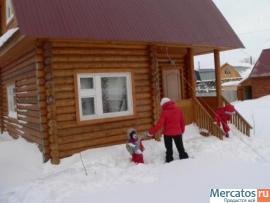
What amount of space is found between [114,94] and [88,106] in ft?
3.09

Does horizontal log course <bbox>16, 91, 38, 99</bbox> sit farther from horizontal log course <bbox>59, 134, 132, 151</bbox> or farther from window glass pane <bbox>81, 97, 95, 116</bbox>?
horizontal log course <bbox>59, 134, 132, 151</bbox>

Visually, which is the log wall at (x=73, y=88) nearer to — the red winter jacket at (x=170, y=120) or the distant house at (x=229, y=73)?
the red winter jacket at (x=170, y=120)

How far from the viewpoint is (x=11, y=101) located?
13.5 metres

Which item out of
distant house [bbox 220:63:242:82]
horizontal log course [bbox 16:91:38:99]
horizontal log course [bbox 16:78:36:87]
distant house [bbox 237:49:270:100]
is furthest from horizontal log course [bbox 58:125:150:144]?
distant house [bbox 220:63:242:82]

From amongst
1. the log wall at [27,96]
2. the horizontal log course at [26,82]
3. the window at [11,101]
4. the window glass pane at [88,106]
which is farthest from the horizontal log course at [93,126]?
the window at [11,101]

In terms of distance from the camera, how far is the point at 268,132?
1245 centimetres

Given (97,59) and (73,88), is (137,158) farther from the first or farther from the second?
(97,59)

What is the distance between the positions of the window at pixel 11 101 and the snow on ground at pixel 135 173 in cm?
245

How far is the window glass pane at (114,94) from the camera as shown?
389 inches

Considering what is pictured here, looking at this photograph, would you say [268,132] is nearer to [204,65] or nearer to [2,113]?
[2,113]

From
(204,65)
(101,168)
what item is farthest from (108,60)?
(204,65)

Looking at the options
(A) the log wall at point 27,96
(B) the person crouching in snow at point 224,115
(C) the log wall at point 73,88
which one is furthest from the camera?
(B) the person crouching in snow at point 224,115

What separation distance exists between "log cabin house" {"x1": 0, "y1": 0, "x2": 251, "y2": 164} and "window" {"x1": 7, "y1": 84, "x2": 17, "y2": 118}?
820 millimetres

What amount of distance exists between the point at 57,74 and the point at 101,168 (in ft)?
8.90
